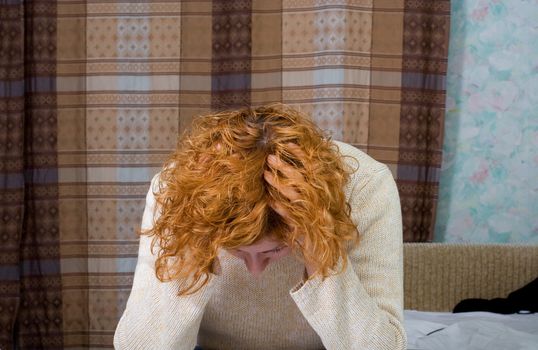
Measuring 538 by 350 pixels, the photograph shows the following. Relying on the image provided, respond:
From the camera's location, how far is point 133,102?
2.73 meters

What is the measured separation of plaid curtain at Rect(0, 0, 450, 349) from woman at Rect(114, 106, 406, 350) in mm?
1215

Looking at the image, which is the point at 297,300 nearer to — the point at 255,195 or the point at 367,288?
the point at 367,288

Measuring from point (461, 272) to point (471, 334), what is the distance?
57 cm

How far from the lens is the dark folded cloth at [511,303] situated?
7.43 ft

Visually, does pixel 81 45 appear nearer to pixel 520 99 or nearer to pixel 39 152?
pixel 39 152

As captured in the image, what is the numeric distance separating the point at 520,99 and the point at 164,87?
123 centimetres

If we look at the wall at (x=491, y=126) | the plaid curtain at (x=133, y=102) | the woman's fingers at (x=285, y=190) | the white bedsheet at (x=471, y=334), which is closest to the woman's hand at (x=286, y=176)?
the woman's fingers at (x=285, y=190)

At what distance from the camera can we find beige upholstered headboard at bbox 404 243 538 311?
2459 millimetres

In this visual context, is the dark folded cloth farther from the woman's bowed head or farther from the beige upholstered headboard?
the woman's bowed head

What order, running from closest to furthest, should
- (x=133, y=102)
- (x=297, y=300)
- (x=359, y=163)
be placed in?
(x=297, y=300) → (x=359, y=163) → (x=133, y=102)

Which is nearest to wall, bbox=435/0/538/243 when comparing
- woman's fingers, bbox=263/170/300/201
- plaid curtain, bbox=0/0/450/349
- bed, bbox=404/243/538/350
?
plaid curtain, bbox=0/0/450/349

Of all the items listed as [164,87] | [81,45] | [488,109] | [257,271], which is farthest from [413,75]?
[257,271]

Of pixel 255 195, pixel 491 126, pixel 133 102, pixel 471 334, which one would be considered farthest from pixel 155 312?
pixel 491 126

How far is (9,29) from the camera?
2.69m
